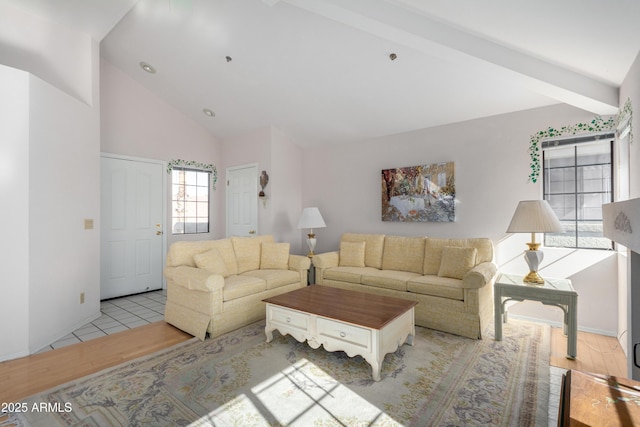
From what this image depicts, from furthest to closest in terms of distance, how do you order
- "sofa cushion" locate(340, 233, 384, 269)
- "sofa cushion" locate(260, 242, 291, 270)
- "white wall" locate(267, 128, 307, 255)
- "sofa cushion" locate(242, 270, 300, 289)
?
1. "white wall" locate(267, 128, 307, 255)
2. "sofa cushion" locate(340, 233, 384, 269)
3. "sofa cushion" locate(260, 242, 291, 270)
4. "sofa cushion" locate(242, 270, 300, 289)

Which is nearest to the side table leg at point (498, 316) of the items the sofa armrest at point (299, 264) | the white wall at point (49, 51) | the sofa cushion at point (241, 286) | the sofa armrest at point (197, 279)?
the sofa armrest at point (299, 264)

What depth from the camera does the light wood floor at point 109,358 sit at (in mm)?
2258

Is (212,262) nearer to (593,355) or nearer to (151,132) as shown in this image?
(151,132)

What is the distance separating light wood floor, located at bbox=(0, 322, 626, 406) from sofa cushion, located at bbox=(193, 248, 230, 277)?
702mm

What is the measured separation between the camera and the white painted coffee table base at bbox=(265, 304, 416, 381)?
2.24m

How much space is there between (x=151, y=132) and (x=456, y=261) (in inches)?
190

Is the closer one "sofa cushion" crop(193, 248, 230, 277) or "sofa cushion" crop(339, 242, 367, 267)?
"sofa cushion" crop(193, 248, 230, 277)

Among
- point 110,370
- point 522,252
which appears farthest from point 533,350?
point 110,370

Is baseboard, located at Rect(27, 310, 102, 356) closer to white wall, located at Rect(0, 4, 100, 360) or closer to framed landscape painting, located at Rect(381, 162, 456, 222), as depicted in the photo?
white wall, located at Rect(0, 4, 100, 360)

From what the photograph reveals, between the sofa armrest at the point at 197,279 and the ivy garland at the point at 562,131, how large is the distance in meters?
3.53

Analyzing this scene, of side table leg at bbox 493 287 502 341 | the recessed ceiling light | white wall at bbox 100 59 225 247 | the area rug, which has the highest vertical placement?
the recessed ceiling light

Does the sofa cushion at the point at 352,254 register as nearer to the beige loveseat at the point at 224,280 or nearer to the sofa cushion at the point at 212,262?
the beige loveseat at the point at 224,280

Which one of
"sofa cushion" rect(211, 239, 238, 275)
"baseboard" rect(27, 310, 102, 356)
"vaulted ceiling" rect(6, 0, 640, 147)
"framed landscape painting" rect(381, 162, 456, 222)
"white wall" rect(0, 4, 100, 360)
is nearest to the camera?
"vaulted ceiling" rect(6, 0, 640, 147)

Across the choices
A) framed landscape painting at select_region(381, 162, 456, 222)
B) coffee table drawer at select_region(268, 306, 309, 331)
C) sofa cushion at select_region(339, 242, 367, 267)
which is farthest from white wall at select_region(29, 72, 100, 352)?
framed landscape painting at select_region(381, 162, 456, 222)
